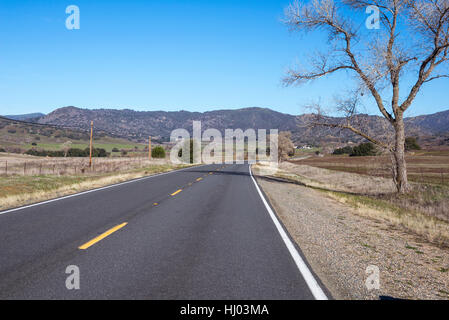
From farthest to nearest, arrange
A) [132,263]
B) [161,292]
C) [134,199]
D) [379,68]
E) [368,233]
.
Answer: [379,68]
[134,199]
[368,233]
[132,263]
[161,292]

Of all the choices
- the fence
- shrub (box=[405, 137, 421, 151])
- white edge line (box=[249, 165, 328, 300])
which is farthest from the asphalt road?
the fence

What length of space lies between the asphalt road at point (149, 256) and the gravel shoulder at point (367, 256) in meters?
0.43

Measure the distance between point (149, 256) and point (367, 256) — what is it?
157 inches

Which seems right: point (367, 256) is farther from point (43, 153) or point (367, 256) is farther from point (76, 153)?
point (76, 153)

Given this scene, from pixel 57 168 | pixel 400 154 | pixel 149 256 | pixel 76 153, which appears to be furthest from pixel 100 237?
pixel 76 153

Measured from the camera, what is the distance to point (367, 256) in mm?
6137

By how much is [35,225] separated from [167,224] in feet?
9.77

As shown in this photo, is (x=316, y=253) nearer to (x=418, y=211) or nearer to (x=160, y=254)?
(x=160, y=254)

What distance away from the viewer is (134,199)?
1221 cm

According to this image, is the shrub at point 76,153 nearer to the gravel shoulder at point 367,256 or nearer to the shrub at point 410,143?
the shrub at point 410,143

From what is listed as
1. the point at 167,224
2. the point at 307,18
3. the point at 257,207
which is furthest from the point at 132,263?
the point at 307,18

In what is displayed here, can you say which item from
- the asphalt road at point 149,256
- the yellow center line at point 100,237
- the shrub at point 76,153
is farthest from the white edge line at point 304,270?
the shrub at point 76,153

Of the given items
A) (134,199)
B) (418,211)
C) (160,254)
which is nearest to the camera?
(160,254)

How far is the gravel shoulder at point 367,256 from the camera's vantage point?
4480 mm
